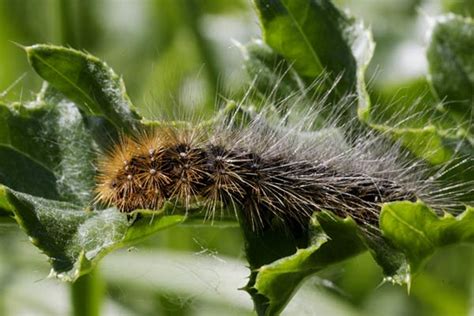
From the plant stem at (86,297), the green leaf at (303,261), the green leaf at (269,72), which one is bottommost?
the green leaf at (303,261)

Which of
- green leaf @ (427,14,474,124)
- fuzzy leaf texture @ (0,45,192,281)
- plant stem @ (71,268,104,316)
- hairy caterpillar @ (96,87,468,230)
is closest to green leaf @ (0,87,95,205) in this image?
fuzzy leaf texture @ (0,45,192,281)

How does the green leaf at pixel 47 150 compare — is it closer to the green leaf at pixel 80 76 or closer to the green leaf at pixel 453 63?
the green leaf at pixel 80 76

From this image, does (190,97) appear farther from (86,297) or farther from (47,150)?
(86,297)

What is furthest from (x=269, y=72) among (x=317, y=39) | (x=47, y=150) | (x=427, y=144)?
(x=47, y=150)

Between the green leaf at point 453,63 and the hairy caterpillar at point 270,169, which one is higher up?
the green leaf at point 453,63

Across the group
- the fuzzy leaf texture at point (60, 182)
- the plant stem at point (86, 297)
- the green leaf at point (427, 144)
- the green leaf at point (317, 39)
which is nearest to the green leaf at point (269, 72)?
the green leaf at point (317, 39)
